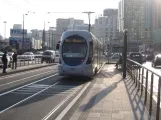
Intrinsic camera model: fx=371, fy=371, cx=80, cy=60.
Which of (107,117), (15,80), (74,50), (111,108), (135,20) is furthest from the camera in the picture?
(135,20)

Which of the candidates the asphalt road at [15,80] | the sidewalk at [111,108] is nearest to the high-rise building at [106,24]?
the asphalt road at [15,80]

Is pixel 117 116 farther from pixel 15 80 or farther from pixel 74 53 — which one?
pixel 74 53

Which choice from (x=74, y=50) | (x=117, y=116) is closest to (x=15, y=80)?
(x=74, y=50)

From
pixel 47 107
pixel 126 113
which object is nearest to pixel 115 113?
pixel 126 113

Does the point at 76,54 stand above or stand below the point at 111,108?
above

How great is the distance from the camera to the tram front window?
23172 millimetres

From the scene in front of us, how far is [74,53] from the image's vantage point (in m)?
23.5

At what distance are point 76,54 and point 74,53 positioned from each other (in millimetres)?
171

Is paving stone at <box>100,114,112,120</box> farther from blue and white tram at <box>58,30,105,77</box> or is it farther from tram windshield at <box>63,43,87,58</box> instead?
tram windshield at <box>63,43,87,58</box>

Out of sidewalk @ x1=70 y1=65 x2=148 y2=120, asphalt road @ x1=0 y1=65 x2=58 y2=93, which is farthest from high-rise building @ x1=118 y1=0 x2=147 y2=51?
sidewalk @ x1=70 y1=65 x2=148 y2=120

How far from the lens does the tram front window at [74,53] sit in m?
23.2

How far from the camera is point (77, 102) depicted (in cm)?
1283

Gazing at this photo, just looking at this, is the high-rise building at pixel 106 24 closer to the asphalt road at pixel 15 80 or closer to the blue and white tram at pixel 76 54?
the asphalt road at pixel 15 80

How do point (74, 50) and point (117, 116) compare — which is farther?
point (74, 50)
